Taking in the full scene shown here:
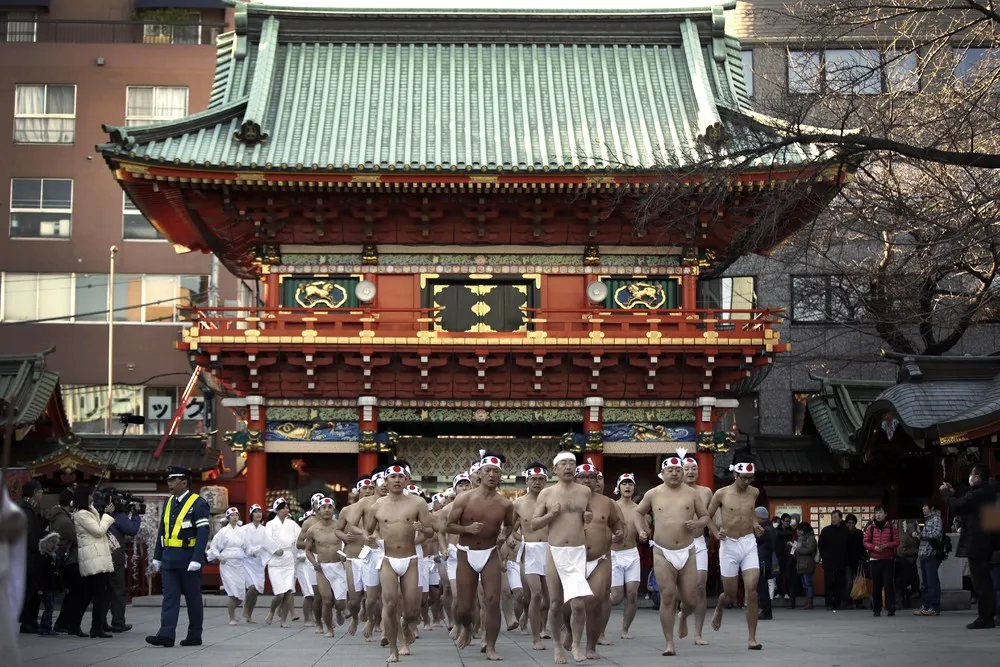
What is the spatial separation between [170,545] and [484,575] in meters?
4.05

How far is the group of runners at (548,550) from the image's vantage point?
49.2 feet

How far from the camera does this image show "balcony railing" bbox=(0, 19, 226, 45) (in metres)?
45.7

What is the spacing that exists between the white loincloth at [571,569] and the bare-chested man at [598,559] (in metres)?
0.29

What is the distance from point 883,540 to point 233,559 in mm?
10479

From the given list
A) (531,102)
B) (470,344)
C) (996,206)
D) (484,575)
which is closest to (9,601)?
(484,575)

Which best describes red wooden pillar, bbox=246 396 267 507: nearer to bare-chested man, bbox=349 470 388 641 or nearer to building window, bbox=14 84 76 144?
bare-chested man, bbox=349 470 388 641

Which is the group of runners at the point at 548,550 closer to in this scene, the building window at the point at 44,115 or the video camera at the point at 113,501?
the video camera at the point at 113,501

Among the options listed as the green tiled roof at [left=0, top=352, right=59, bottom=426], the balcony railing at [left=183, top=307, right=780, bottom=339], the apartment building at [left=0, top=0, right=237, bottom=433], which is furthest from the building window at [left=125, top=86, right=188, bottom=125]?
the balcony railing at [left=183, top=307, right=780, bottom=339]

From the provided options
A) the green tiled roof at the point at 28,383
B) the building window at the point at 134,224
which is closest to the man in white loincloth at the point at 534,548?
the green tiled roof at the point at 28,383

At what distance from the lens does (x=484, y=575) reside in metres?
15.6

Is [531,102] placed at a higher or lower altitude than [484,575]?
higher

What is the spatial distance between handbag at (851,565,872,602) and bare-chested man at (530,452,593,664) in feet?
40.1

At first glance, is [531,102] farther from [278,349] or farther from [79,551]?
[79,551]

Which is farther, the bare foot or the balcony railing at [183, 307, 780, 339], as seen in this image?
the balcony railing at [183, 307, 780, 339]
